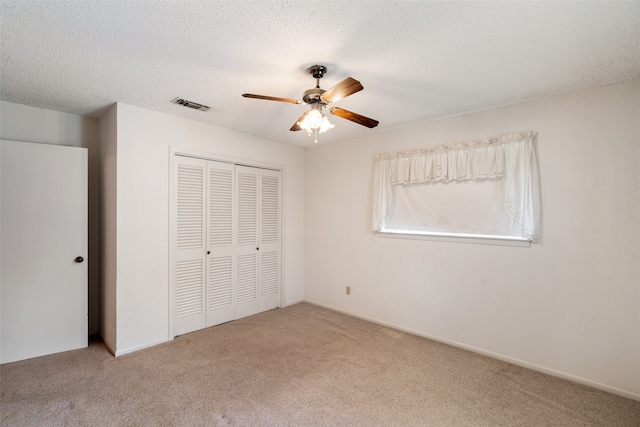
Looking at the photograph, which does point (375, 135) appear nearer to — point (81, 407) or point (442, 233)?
point (442, 233)

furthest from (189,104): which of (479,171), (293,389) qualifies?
(479,171)

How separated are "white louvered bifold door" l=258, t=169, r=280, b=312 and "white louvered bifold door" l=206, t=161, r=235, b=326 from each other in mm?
449

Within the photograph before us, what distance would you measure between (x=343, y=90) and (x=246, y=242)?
102 inches

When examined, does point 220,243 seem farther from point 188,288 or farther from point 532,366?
point 532,366

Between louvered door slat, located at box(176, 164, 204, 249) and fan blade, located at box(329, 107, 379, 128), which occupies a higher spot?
fan blade, located at box(329, 107, 379, 128)

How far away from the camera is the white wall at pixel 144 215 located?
2.76 metres

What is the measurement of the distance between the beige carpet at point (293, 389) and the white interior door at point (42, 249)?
220mm

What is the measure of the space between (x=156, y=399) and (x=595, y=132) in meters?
3.94

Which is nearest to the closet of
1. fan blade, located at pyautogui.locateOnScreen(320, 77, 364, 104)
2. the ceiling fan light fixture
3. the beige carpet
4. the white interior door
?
the beige carpet

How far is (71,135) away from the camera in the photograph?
3053 millimetres

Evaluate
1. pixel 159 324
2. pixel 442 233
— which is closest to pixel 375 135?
pixel 442 233

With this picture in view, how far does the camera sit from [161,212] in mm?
3020

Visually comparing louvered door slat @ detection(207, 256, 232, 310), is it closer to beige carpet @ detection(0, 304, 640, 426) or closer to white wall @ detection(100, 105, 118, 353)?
beige carpet @ detection(0, 304, 640, 426)

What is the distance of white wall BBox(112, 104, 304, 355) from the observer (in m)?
2.76
